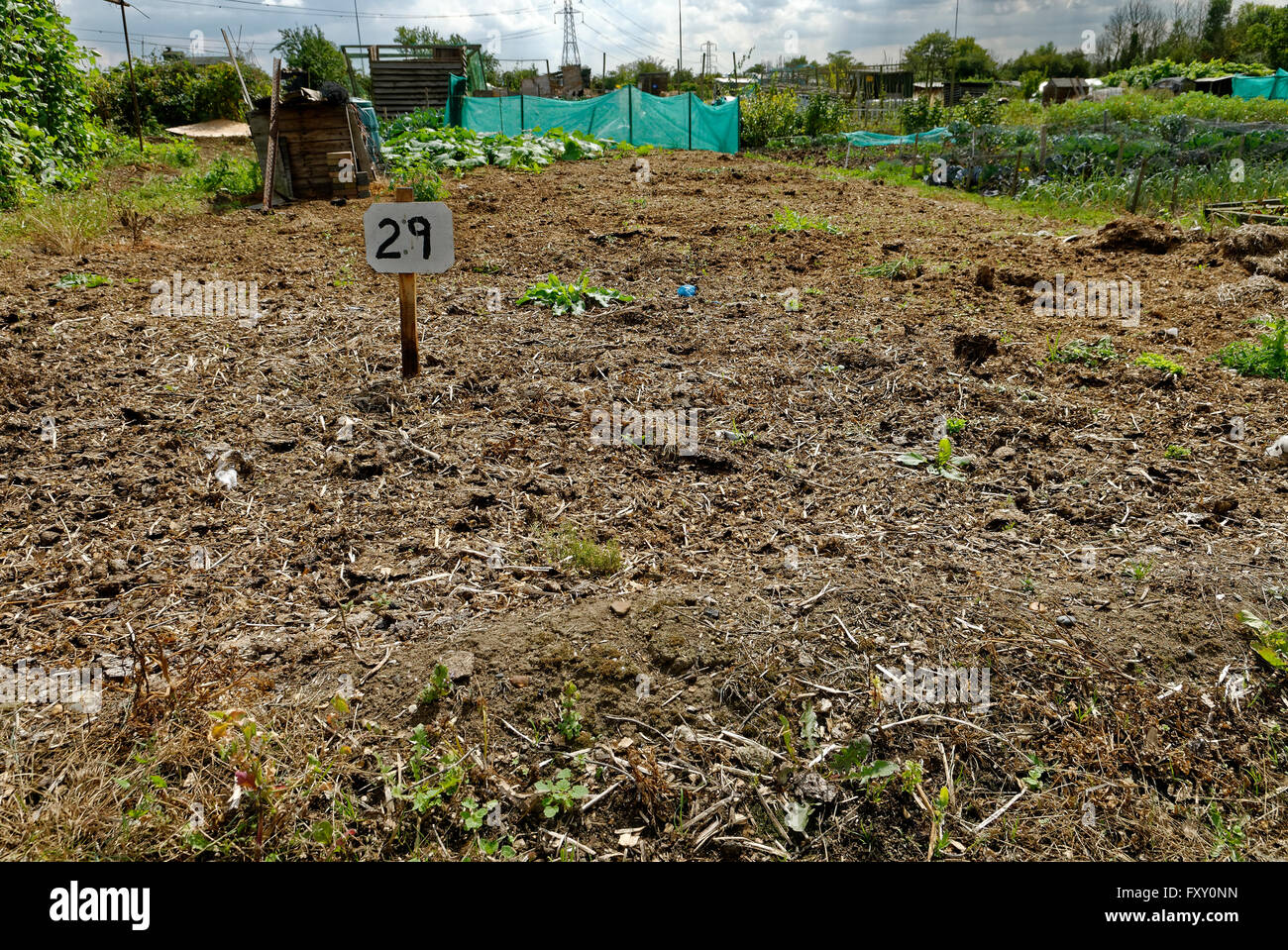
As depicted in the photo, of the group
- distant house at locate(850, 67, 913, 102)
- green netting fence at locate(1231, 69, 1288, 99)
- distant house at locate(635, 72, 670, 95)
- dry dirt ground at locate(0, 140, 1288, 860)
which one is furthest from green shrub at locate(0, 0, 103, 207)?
green netting fence at locate(1231, 69, 1288, 99)

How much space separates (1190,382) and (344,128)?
1076 cm

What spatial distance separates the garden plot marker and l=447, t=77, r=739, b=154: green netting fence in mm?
15545

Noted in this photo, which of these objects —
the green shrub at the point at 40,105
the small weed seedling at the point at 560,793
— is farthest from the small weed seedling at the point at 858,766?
the green shrub at the point at 40,105

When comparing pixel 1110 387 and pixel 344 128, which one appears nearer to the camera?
pixel 1110 387

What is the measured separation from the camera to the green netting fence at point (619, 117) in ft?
60.4

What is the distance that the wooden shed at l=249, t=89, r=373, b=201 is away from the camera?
10766 millimetres

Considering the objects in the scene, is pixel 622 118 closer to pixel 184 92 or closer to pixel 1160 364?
pixel 184 92

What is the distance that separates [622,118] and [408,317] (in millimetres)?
17550

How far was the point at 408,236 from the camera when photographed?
4172 mm

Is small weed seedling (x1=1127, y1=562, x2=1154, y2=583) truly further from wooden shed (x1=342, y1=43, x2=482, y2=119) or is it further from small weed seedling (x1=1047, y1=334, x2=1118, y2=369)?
wooden shed (x1=342, y1=43, x2=482, y2=119)

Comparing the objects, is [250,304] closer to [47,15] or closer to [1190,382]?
[1190,382]

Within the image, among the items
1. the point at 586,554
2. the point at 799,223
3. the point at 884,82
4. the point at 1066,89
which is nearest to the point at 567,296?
the point at 586,554

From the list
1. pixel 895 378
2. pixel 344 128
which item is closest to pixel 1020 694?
pixel 895 378
